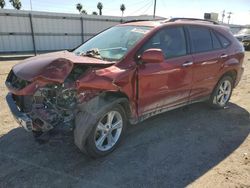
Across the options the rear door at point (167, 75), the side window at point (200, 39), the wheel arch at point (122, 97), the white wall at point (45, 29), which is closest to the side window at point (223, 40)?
the side window at point (200, 39)

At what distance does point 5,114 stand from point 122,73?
9.29 ft

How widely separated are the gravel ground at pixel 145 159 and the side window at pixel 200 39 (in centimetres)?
144

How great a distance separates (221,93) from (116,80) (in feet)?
10.6

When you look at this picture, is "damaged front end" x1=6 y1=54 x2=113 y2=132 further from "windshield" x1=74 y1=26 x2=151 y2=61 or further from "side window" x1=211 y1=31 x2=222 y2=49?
"side window" x1=211 y1=31 x2=222 y2=49

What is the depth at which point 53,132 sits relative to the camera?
11.0 feet

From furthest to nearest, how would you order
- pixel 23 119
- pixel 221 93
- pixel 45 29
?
pixel 45 29
pixel 221 93
pixel 23 119

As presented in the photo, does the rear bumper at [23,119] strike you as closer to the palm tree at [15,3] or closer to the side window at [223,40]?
the side window at [223,40]

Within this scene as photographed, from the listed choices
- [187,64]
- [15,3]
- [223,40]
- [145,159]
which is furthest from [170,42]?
[15,3]

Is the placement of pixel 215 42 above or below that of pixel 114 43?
below

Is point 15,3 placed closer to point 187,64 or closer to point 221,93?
point 221,93

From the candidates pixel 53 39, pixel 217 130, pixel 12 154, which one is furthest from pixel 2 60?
pixel 217 130

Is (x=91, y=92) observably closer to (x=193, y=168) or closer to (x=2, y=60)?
(x=193, y=168)

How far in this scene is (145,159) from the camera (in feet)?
12.0

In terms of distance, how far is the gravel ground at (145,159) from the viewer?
3.17 m
